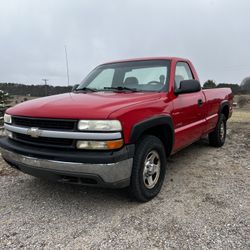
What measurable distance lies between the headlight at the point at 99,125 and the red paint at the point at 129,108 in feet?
0.15

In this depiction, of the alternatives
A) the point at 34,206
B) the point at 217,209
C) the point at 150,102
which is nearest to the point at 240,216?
the point at 217,209

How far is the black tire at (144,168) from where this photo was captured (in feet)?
10.7

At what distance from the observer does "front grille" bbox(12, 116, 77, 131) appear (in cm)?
300

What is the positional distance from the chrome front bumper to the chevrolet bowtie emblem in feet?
0.85

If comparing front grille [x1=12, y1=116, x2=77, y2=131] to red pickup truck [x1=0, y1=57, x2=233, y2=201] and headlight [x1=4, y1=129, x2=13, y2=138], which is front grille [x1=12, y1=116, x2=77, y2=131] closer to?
red pickup truck [x1=0, y1=57, x2=233, y2=201]

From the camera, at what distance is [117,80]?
178 inches

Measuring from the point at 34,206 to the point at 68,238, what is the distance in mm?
919

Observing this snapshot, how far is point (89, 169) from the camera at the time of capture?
2885mm

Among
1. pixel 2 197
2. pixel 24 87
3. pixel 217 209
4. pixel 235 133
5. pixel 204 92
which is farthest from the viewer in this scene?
pixel 24 87

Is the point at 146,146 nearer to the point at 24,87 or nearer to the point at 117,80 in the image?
the point at 117,80

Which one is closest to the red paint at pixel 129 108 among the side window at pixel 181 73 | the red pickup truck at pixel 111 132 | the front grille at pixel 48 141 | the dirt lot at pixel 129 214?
the red pickup truck at pixel 111 132

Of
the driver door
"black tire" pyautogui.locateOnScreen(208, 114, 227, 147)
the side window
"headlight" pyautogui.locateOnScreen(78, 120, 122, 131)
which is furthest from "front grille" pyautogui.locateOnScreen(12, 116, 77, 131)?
"black tire" pyautogui.locateOnScreen(208, 114, 227, 147)

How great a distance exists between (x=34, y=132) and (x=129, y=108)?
111 centimetres

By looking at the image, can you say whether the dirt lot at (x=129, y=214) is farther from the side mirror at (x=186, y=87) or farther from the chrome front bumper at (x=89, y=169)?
the side mirror at (x=186, y=87)
